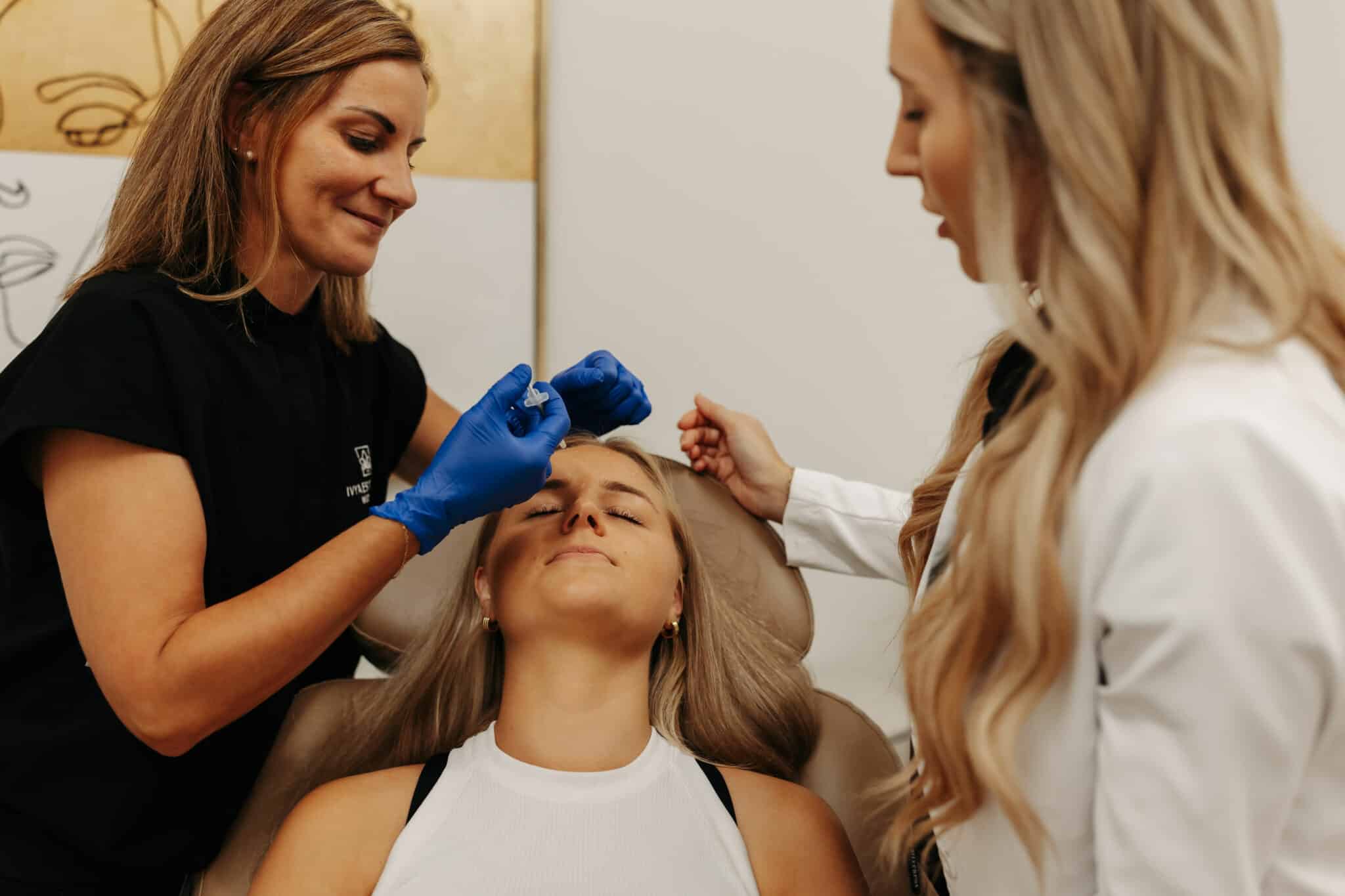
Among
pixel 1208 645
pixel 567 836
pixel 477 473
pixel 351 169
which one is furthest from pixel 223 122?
pixel 1208 645

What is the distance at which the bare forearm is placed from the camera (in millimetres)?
1082

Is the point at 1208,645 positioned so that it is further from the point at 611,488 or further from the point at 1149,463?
the point at 611,488

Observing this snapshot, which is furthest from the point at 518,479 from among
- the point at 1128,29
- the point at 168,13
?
the point at 168,13

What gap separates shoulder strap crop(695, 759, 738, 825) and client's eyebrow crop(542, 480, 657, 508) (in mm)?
345

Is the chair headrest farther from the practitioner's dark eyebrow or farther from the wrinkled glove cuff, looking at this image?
the practitioner's dark eyebrow

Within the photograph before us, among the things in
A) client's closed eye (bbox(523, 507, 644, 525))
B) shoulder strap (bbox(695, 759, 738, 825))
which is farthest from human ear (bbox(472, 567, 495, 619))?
shoulder strap (bbox(695, 759, 738, 825))

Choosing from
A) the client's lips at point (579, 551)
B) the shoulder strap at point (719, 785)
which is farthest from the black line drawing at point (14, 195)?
the shoulder strap at point (719, 785)

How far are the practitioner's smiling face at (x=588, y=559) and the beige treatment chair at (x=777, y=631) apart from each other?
0.11 metres

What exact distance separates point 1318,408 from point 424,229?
1.47 meters

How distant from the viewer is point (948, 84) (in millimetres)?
792

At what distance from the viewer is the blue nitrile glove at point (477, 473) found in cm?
119

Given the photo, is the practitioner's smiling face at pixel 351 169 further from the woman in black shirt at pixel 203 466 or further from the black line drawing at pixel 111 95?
the black line drawing at pixel 111 95

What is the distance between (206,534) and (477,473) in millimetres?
296

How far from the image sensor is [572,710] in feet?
4.26
